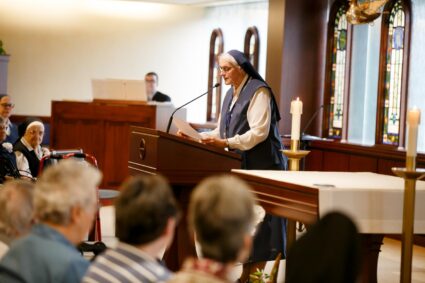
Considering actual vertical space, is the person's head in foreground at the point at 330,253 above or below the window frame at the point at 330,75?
below

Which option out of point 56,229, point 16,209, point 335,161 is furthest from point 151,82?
point 56,229

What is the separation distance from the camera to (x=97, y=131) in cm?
1038

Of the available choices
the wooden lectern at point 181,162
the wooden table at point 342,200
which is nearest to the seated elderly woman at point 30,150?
the wooden lectern at point 181,162

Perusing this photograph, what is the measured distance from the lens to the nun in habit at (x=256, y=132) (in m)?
5.54

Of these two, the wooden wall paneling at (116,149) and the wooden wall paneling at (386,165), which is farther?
the wooden wall paneling at (116,149)

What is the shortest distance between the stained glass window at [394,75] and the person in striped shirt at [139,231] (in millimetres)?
6992

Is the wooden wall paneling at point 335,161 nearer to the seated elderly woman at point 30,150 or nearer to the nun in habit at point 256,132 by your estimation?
the seated elderly woman at point 30,150

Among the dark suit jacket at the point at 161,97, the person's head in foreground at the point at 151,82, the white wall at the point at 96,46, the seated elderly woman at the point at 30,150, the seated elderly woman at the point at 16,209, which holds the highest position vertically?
the white wall at the point at 96,46

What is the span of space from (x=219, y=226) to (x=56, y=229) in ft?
2.29

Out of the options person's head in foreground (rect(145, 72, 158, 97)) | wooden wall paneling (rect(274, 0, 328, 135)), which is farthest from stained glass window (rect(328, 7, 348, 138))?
person's head in foreground (rect(145, 72, 158, 97))

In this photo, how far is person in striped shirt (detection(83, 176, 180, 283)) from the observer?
7.39 feet

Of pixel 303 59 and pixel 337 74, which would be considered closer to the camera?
pixel 337 74

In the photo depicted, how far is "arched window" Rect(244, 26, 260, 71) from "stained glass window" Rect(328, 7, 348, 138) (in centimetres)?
196

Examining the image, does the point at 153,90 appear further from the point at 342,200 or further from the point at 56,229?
the point at 56,229
